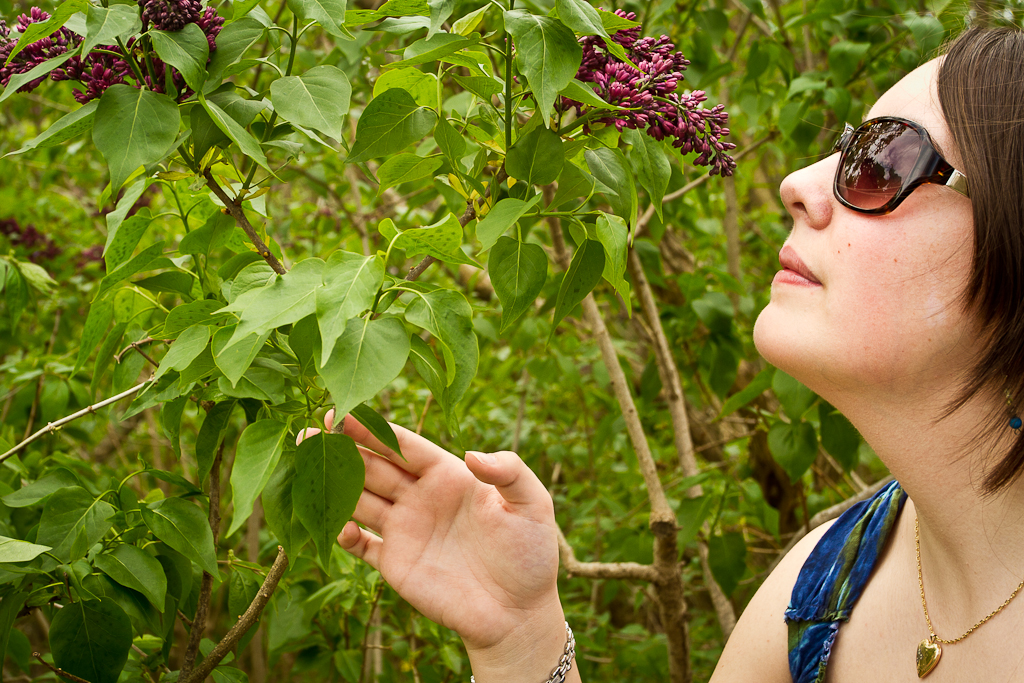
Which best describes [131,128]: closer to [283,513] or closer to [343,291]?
[343,291]

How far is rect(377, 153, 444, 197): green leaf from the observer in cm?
90

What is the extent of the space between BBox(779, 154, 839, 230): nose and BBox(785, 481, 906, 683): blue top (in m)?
0.61

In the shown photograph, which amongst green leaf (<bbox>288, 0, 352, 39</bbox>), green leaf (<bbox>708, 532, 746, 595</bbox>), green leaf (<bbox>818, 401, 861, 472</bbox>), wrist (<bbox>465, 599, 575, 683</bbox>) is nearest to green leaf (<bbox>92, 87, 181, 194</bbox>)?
green leaf (<bbox>288, 0, 352, 39</bbox>)

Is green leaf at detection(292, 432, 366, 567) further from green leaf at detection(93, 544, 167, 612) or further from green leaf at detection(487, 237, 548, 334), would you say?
green leaf at detection(93, 544, 167, 612)

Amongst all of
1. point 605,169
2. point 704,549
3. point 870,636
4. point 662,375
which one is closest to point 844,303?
point 605,169

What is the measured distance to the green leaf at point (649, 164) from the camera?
3.14 feet

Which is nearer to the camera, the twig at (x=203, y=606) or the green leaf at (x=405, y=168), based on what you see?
the green leaf at (x=405, y=168)

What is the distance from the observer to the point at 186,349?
815mm

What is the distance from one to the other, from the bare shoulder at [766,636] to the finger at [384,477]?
0.72m

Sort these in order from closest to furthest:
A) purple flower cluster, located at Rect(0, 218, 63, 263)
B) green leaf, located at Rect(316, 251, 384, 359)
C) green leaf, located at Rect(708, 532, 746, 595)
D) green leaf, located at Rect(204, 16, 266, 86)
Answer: green leaf, located at Rect(316, 251, 384, 359), green leaf, located at Rect(204, 16, 266, 86), green leaf, located at Rect(708, 532, 746, 595), purple flower cluster, located at Rect(0, 218, 63, 263)

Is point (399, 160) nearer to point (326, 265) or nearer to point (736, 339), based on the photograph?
point (326, 265)

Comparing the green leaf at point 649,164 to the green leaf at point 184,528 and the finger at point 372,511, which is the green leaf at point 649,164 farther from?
the green leaf at point 184,528

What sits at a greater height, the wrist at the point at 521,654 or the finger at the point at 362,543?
the finger at the point at 362,543

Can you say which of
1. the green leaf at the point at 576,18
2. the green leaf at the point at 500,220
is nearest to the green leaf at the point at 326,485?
the green leaf at the point at 500,220
